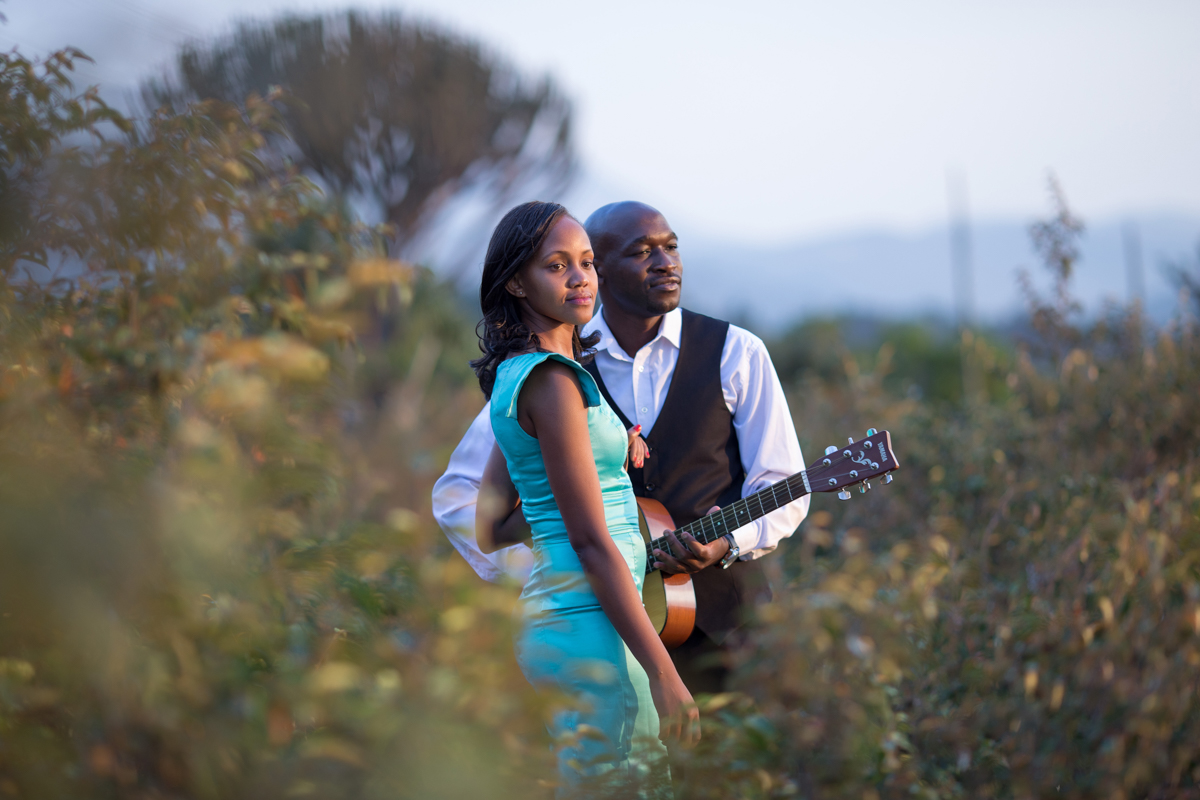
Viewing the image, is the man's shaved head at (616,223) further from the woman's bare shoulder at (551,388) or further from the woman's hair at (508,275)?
the woman's bare shoulder at (551,388)

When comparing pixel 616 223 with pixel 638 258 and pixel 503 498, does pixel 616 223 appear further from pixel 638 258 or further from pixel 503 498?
pixel 503 498

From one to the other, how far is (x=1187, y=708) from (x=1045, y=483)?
2.86 metres

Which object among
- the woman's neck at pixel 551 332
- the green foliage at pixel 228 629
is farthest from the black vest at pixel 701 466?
the green foliage at pixel 228 629

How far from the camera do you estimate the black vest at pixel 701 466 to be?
2918 millimetres

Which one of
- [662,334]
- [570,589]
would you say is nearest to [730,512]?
[662,334]

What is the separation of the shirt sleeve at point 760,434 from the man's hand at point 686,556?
182mm

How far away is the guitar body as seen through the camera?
264cm

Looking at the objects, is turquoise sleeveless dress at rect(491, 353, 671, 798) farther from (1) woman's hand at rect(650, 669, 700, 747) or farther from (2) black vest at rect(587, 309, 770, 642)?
(2) black vest at rect(587, 309, 770, 642)

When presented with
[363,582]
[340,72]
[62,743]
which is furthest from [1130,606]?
[340,72]

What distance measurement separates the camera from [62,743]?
3.65 feet

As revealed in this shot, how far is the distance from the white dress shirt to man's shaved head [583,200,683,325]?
126mm

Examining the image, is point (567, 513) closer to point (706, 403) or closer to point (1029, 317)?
point (706, 403)

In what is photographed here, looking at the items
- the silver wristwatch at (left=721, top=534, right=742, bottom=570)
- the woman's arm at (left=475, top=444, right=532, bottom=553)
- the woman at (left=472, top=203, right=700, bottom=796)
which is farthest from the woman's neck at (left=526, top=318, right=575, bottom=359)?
the silver wristwatch at (left=721, top=534, right=742, bottom=570)

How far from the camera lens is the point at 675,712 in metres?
1.74
